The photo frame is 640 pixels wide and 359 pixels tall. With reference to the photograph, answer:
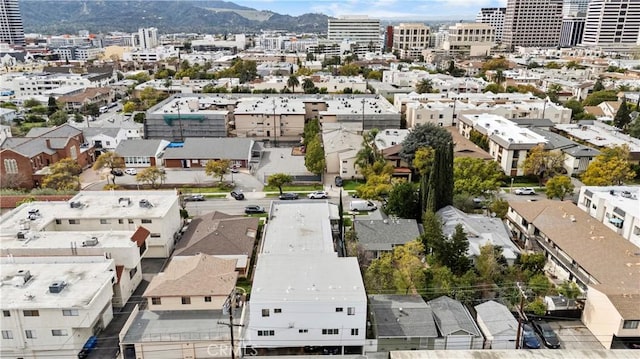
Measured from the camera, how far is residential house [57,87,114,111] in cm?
6869

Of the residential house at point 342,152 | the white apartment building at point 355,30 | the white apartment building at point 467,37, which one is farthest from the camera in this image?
the white apartment building at point 355,30

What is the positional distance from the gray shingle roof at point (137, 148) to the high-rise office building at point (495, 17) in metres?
156

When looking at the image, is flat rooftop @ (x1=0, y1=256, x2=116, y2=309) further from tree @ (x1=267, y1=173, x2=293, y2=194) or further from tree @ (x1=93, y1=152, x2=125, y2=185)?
tree @ (x1=93, y1=152, x2=125, y2=185)

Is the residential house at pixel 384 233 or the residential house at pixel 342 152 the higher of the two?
the residential house at pixel 342 152

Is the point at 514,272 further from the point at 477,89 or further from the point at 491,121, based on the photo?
the point at 477,89

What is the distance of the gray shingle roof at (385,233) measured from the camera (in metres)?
26.5

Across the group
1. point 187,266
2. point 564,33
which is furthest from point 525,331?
point 564,33

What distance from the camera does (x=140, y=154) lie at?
145ft

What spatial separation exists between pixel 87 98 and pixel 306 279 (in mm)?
64158

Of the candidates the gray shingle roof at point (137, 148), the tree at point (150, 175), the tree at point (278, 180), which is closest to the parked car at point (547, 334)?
the tree at point (278, 180)

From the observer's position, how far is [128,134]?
50.7 meters

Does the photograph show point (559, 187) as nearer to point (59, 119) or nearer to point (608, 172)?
point (608, 172)

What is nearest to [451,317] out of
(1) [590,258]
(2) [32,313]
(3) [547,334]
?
(3) [547,334]

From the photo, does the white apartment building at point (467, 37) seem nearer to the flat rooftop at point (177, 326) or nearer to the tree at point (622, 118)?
the tree at point (622, 118)
